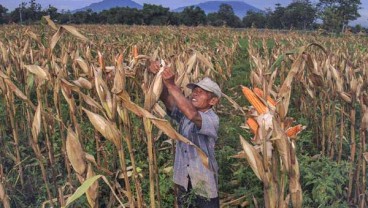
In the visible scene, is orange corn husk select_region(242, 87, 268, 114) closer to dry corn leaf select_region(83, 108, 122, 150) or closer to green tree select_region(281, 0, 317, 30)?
dry corn leaf select_region(83, 108, 122, 150)

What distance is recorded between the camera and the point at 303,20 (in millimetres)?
59438

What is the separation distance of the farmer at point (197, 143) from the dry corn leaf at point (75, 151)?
27.9 inches

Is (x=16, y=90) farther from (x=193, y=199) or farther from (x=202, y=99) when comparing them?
(x=193, y=199)

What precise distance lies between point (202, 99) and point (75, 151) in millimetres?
890

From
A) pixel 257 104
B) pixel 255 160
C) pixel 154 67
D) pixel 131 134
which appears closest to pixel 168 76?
pixel 154 67

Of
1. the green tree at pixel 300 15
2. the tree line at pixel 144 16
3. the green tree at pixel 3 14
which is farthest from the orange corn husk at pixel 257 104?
the green tree at pixel 300 15

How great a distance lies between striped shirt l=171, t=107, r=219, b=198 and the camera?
245 centimetres

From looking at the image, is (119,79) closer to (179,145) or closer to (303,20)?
(179,145)

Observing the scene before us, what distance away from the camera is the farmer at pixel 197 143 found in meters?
2.38

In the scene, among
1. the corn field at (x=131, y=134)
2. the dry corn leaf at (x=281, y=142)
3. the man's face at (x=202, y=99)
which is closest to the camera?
the dry corn leaf at (x=281, y=142)

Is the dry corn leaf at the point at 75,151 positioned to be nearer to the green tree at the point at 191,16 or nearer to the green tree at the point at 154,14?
the green tree at the point at 154,14

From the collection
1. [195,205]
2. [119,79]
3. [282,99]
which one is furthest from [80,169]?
[195,205]

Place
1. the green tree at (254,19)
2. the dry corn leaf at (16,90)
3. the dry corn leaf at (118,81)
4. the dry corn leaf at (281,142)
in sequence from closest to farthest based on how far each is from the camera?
1. the dry corn leaf at (281,142)
2. the dry corn leaf at (118,81)
3. the dry corn leaf at (16,90)
4. the green tree at (254,19)

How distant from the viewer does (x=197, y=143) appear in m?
2.50
